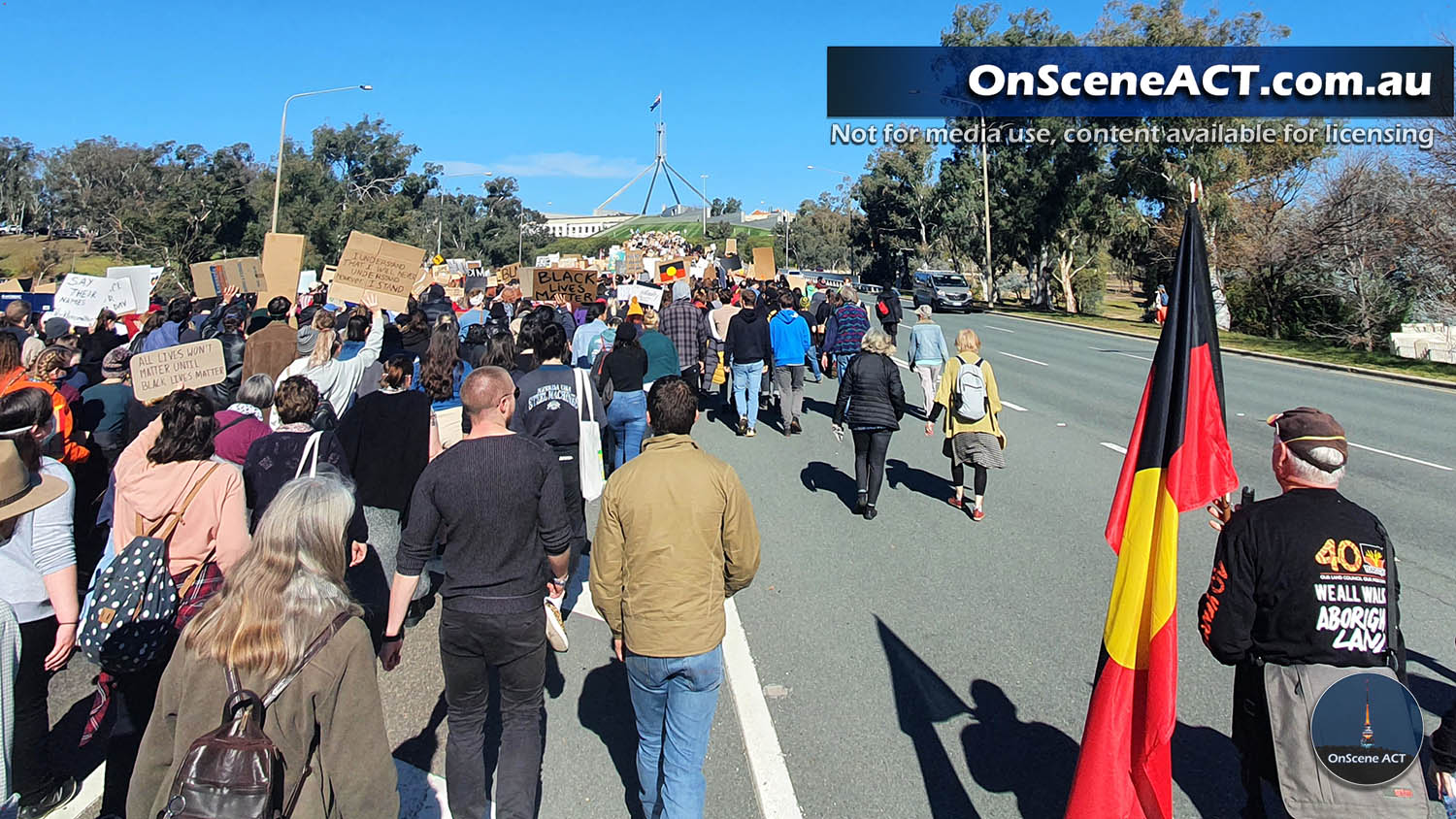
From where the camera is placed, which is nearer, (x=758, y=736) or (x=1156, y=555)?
(x=1156, y=555)

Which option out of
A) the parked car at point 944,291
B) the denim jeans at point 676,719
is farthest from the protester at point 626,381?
the parked car at point 944,291

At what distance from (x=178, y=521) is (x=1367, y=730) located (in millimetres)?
4169

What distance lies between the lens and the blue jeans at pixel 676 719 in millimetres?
3348

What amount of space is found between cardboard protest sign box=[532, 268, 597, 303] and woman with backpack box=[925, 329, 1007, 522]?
769cm

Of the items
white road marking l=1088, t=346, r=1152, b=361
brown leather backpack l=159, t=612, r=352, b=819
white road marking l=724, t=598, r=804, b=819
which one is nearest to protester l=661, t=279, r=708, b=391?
white road marking l=724, t=598, r=804, b=819

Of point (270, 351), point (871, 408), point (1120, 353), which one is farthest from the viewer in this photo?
point (1120, 353)

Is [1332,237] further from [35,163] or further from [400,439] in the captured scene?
[35,163]

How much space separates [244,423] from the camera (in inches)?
199

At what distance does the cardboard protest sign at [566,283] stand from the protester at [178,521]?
34.5 feet

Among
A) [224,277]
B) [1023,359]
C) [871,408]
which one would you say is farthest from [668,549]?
[1023,359]

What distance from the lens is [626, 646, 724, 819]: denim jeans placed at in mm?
3348

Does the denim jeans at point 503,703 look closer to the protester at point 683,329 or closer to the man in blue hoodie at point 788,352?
the protester at point 683,329

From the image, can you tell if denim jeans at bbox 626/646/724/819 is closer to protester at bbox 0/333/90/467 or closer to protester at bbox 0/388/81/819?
protester at bbox 0/388/81/819

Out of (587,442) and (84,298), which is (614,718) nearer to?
(587,442)
